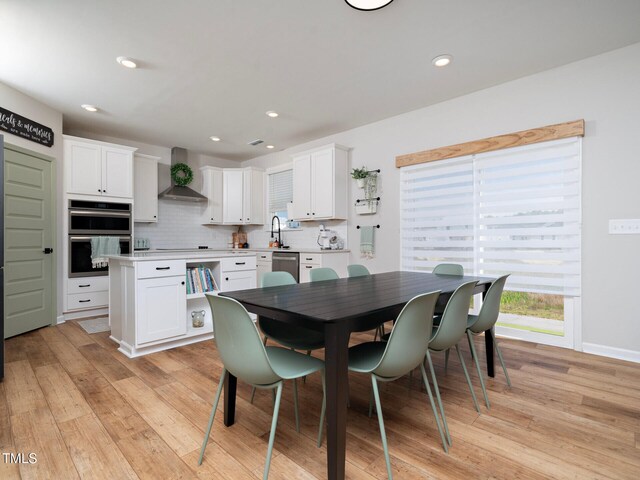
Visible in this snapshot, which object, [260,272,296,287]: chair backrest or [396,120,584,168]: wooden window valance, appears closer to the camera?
[260,272,296,287]: chair backrest

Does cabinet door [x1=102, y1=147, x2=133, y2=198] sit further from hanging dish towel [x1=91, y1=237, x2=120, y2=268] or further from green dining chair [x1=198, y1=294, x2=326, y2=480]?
green dining chair [x1=198, y1=294, x2=326, y2=480]

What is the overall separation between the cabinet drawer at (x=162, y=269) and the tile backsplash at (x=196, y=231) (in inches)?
101

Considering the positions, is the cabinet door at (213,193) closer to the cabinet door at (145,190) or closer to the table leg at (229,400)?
the cabinet door at (145,190)

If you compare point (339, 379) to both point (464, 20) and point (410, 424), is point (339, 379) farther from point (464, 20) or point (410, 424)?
point (464, 20)

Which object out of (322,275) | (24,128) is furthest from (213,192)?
(322,275)

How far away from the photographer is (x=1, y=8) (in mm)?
2381

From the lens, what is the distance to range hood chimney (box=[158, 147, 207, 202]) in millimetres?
5718

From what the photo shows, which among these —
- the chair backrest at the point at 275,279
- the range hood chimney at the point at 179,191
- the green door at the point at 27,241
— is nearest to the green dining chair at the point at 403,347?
the chair backrest at the point at 275,279

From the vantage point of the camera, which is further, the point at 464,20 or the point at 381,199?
the point at 381,199

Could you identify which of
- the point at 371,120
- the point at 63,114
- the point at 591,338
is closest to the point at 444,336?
the point at 591,338

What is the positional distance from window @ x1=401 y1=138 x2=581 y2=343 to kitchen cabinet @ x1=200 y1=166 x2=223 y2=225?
12.3 ft

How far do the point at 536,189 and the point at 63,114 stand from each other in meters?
5.88

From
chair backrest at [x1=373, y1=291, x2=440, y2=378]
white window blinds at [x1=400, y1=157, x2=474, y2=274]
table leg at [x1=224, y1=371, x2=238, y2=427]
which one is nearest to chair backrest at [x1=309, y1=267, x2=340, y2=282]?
table leg at [x1=224, y1=371, x2=238, y2=427]

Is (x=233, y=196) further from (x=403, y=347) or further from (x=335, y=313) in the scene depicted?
(x=403, y=347)
